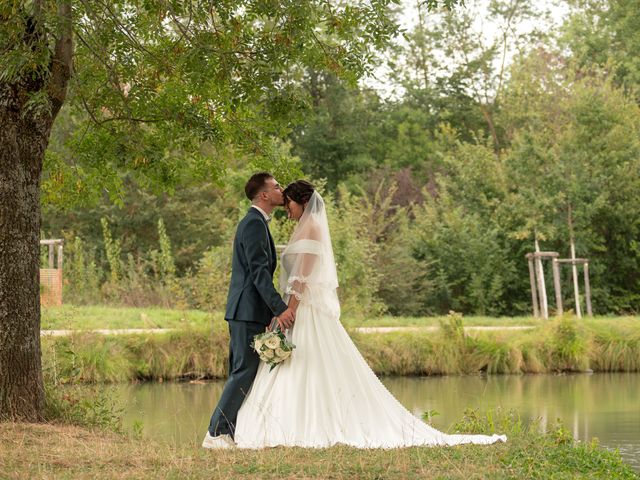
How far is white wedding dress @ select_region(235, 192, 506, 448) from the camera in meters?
7.99

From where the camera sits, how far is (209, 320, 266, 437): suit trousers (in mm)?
8141

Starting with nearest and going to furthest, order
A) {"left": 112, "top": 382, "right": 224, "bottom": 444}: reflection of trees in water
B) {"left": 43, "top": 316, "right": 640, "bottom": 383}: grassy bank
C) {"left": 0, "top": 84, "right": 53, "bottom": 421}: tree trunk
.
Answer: {"left": 0, "top": 84, "right": 53, "bottom": 421}: tree trunk
{"left": 112, "top": 382, "right": 224, "bottom": 444}: reflection of trees in water
{"left": 43, "top": 316, "right": 640, "bottom": 383}: grassy bank

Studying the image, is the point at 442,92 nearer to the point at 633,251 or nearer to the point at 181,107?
the point at 633,251

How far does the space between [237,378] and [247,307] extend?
1.81 ft

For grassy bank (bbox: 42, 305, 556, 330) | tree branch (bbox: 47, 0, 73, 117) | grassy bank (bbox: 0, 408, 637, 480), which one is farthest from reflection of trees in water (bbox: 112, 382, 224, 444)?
tree branch (bbox: 47, 0, 73, 117)

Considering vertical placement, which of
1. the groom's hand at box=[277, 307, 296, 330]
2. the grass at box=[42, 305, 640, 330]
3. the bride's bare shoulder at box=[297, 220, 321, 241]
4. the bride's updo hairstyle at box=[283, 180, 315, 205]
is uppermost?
the bride's updo hairstyle at box=[283, 180, 315, 205]

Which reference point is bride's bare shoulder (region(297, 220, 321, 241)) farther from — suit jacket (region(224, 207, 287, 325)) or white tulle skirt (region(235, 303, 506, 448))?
white tulle skirt (region(235, 303, 506, 448))

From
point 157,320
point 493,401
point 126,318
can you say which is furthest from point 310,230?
point 126,318

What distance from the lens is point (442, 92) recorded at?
126 feet

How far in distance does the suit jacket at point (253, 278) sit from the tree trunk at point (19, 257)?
182cm

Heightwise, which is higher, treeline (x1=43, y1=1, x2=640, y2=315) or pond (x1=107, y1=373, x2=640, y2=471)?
treeline (x1=43, y1=1, x2=640, y2=315)

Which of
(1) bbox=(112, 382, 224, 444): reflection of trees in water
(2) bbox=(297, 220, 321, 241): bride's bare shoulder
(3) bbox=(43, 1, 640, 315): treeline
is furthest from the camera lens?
(3) bbox=(43, 1, 640, 315): treeline

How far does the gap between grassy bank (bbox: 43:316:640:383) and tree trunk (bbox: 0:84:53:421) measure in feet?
21.9

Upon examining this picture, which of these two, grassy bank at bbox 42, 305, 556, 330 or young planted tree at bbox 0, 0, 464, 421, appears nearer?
young planted tree at bbox 0, 0, 464, 421
